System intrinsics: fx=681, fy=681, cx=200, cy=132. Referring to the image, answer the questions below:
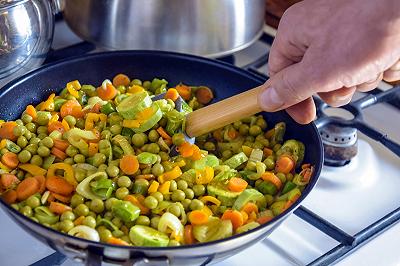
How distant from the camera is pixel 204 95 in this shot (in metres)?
1.18

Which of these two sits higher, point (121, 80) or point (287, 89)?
point (287, 89)

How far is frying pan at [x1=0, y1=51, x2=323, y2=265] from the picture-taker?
0.81 m

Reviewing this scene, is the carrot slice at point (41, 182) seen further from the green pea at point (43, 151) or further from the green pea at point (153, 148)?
the green pea at point (153, 148)

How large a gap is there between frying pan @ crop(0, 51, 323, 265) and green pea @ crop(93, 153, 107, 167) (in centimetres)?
18

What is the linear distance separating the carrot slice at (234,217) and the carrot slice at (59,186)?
0.22m

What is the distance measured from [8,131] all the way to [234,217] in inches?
14.9

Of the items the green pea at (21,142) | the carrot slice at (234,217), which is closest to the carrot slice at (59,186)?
the green pea at (21,142)

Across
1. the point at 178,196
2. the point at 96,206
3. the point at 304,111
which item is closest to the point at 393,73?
the point at 304,111

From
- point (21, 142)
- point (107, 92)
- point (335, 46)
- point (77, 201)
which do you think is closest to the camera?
point (335, 46)

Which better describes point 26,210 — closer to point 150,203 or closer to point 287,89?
point 150,203

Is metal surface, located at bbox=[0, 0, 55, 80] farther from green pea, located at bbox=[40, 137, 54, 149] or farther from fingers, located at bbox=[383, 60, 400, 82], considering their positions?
fingers, located at bbox=[383, 60, 400, 82]

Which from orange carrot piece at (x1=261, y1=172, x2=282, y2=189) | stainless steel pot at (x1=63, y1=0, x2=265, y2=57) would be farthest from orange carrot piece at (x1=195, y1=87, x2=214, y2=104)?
orange carrot piece at (x1=261, y1=172, x2=282, y2=189)

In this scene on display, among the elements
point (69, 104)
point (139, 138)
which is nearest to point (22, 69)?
point (69, 104)

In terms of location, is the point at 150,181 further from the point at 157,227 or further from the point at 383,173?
the point at 383,173
